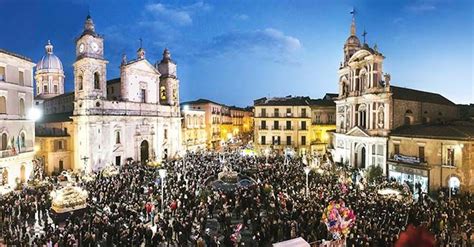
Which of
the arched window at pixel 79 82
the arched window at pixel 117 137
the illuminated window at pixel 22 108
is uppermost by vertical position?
the arched window at pixel 79 82

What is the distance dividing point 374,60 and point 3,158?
3536 cm

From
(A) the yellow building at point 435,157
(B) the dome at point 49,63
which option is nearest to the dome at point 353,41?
(A) the yellow building at point 435,157

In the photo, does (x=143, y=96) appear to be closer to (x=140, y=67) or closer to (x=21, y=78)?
(x=140, y=67)

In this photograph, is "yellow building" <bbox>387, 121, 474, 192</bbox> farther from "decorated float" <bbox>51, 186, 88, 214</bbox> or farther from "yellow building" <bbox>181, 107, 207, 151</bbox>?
"yellow building" <bbox>181, 107, 207, 151</bbox>

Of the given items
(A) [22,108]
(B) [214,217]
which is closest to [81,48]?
(A) [22,108]

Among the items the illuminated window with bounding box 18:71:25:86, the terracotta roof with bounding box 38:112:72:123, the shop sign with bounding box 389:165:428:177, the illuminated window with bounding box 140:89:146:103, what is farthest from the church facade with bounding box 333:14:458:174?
the illuminated window with bounding box 18:71:25:86

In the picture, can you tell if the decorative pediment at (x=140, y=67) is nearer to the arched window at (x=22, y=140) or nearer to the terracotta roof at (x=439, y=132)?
the arched window at (x=22, y=140)

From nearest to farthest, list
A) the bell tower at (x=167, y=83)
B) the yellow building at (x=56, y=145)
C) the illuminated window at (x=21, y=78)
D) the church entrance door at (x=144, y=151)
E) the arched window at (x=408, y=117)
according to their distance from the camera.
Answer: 1. the illuminated window at (x=21, y=78)
2. the arched window at (x=408, y=117)
3. the yellow building at (x=56, y=145)
4. the church entrance door at (x=144, y=151)
5. the bell tower at (x=167, y=83)

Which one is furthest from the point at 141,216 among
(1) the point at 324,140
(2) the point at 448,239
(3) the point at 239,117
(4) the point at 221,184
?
(3) the point at 239,117

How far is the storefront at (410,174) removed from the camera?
97.2ft

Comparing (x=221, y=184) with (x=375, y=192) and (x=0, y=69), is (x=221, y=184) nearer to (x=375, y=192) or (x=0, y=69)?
(x=375, y=192)

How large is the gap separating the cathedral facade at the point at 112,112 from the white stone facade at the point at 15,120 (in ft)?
17.7

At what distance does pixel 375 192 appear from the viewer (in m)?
24.9

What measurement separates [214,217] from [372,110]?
22.1 m
